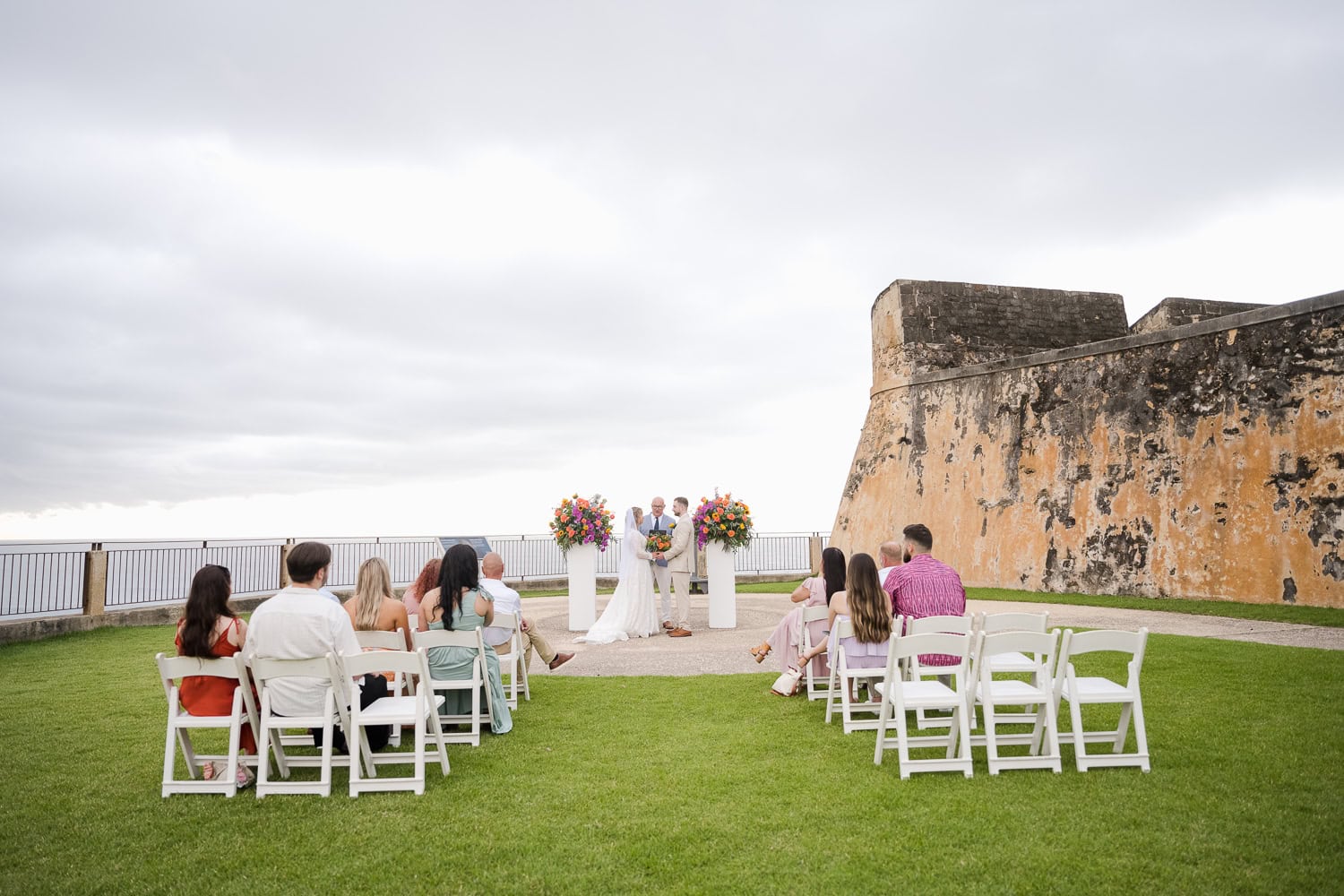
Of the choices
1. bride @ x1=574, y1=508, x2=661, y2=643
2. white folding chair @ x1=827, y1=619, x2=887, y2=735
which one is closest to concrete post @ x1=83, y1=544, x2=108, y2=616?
bride @ x1=574, y1=508, x2=661, y2=643

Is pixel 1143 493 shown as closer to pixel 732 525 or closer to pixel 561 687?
pixel 732 525

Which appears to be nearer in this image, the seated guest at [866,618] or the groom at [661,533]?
the seated guest at [866,618]

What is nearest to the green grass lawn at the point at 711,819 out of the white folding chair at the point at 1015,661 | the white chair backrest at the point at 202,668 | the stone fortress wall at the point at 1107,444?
the white folding chair at the point at 1015,661

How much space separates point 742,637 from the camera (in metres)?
12.4

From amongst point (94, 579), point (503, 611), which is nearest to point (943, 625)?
point (503, 611)

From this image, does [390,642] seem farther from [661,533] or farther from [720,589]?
[720,589]

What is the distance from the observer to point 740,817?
178 inches

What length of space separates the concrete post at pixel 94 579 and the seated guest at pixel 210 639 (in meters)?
11.5

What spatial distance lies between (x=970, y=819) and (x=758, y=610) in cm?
1210

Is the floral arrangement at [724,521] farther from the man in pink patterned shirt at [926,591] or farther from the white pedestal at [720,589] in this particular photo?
the man in pink patterned shirt at [926,591]

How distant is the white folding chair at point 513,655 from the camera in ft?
24.1

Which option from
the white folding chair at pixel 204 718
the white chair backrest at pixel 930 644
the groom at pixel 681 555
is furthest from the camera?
the groom at pixel 681 555

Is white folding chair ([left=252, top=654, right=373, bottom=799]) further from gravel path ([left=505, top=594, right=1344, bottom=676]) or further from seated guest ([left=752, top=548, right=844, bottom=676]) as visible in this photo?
gravel path ([left=505, top=594, right=1344, bottom=676])

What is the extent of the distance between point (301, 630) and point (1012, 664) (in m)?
4.69
